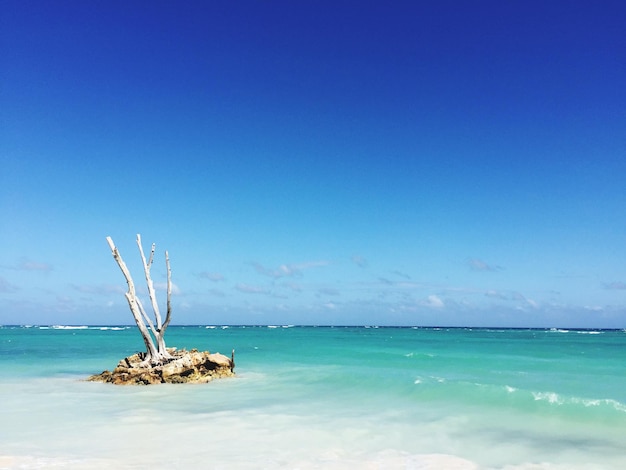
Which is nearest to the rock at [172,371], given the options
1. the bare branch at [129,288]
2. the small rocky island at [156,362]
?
the small rocky island at [156,362]

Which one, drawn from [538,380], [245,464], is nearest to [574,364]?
[538,380]

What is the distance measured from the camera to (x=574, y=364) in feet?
79.4

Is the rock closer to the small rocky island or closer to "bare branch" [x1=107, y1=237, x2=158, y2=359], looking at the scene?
the small rocky island

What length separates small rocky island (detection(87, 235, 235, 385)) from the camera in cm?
1725

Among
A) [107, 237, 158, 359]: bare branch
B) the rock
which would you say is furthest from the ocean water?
[107, 237, 158, 359]: bare branch

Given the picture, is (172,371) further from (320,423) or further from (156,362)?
(320,423)

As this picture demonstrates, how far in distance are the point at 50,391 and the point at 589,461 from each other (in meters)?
14.4

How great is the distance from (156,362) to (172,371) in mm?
987

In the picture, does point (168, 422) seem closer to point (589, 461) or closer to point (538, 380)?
point (589, 461)

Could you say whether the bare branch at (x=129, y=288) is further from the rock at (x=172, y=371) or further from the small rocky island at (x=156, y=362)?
the rock at (x=172, y=371)

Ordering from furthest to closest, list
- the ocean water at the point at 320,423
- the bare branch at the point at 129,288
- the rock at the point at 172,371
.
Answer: the bare branch at the point at 129,288, the rock at the point at 172,371, the ocean water at the point at 320,423

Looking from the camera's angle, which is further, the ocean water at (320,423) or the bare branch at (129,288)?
the bare branch at (129,288)

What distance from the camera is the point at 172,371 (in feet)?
57.1

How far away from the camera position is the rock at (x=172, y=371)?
17109 mm
